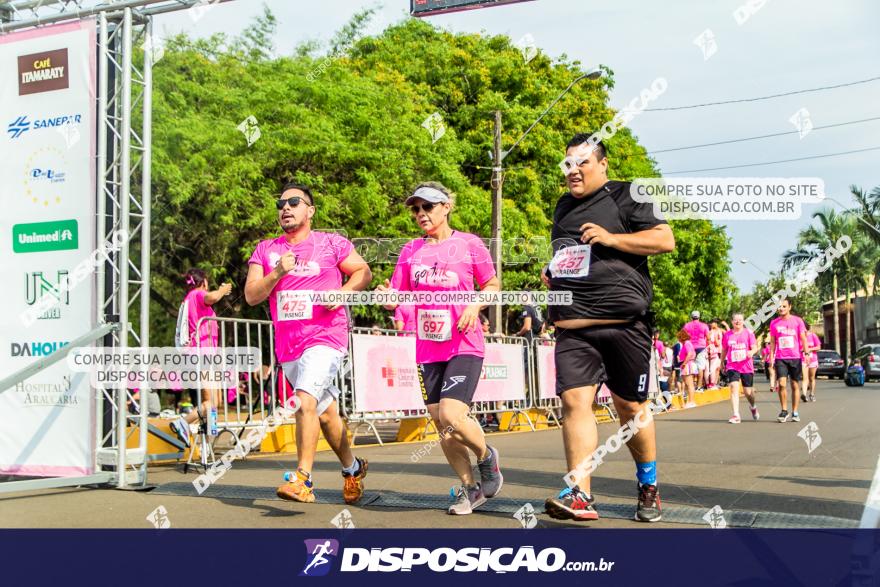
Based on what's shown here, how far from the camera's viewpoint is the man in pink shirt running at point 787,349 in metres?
16.0

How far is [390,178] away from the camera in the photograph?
86.3 ft

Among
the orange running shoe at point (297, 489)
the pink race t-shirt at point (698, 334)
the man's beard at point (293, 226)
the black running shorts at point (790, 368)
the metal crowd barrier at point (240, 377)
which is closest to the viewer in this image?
the orange running shoe at point (297, 489)

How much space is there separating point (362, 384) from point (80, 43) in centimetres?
540

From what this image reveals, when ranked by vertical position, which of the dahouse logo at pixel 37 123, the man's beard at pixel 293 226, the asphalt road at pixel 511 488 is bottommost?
the asphalt road at pixel 511 488

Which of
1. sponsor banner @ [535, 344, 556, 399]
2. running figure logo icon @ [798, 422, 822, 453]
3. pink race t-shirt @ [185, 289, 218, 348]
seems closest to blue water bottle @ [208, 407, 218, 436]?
pink race t-shirt @ [185, 289, 218, 348]

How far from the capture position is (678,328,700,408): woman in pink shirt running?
23.6 metres

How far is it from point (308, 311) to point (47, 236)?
3042 millimetres

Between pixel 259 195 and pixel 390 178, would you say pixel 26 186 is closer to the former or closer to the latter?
pixel 259 195

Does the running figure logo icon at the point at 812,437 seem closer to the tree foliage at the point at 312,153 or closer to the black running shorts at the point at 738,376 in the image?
the black running shorts at the point at 738,376

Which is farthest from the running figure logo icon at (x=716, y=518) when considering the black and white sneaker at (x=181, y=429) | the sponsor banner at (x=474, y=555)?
the black and white sneaker at (x=181, y=429)

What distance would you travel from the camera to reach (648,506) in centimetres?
552

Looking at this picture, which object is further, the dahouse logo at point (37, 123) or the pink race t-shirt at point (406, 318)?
the pink race t-shirt at point (406, 318)

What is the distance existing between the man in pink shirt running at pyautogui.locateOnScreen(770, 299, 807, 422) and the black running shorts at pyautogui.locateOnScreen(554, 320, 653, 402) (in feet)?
37.2

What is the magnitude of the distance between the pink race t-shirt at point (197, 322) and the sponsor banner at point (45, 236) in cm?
199
